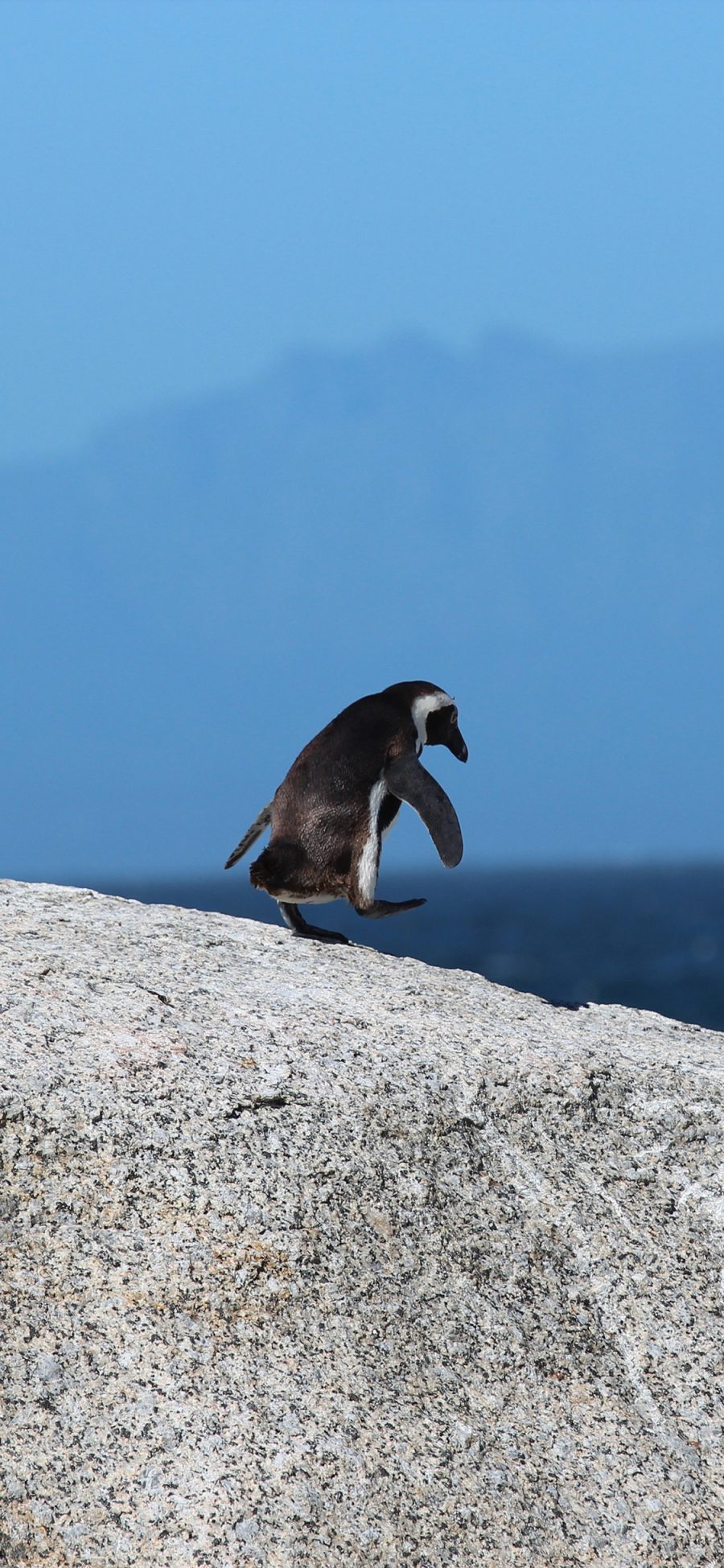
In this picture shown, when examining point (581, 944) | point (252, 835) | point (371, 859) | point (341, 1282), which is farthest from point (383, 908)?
point (581, 944)

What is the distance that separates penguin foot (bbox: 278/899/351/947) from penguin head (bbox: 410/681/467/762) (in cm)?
89

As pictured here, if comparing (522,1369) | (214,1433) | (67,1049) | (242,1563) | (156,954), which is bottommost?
(242,1563)

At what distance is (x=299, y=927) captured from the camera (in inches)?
229

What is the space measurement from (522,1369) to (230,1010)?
1.37 meters

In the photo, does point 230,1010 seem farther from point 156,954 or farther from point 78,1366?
point 78,1366

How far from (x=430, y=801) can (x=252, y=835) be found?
960 mm

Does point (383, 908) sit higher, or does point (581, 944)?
point (581, 944)

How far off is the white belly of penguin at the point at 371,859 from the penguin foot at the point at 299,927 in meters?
0.25

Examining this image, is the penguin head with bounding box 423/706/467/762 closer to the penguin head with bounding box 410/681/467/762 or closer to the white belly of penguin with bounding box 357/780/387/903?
the penguin head with bounding box 410/681/467/762

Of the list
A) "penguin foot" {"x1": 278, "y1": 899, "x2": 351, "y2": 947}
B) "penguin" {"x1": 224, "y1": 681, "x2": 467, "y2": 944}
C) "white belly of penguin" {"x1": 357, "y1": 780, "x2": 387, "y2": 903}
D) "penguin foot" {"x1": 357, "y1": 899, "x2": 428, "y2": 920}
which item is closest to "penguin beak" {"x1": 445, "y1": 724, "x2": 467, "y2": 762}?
"penguin" {"x1": 224, "y1": 681, "x2": 467, "y2": 944}

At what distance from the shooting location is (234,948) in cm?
524

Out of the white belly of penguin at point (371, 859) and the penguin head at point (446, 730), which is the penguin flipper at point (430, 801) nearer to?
the white belly of penguin at point (371, 859)

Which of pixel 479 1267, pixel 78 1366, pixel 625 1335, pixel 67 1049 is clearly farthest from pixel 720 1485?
pixel 67 1049

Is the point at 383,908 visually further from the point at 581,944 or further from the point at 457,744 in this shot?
the point at 581,944
